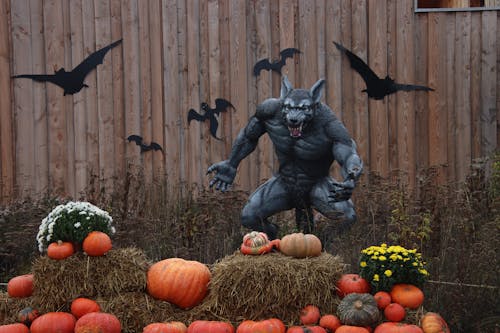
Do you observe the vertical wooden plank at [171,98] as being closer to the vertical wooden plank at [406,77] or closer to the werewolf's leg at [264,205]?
the vertical wooden plank at [406,77]

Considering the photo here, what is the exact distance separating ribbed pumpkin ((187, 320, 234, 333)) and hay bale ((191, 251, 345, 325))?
132 mm

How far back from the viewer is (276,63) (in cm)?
999

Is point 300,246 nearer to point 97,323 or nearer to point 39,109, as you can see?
point 97,323

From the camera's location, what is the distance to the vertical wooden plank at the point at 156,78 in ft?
32.7

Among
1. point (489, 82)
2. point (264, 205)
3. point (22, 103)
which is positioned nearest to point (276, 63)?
point (489, 82)

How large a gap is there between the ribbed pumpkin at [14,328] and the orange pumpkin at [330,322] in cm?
207

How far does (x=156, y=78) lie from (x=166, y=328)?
531 cm

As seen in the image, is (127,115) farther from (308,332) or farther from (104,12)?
(308,332)

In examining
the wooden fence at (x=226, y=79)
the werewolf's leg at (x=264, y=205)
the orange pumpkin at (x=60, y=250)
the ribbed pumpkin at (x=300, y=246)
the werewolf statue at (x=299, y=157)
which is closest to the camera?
the orange pumpkin at (x=60, y=250)

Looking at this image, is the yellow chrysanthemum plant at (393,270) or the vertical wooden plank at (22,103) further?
the vertical wooden plank at (22,103)

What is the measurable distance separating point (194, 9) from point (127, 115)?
1.63 metres

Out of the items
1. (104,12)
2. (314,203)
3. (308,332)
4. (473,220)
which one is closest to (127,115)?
(104,12)

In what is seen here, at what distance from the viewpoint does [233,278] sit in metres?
5.37

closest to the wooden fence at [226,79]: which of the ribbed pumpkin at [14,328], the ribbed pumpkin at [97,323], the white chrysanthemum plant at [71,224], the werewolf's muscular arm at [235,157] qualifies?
the werewolf's muscular arm at [235,157]
